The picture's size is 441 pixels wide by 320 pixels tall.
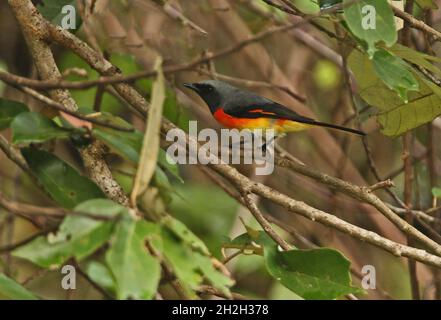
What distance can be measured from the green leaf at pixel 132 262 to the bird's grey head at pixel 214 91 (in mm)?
1747

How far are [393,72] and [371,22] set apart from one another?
15cm

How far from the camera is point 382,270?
4637 millimetres

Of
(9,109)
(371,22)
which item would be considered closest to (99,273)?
(9,109)

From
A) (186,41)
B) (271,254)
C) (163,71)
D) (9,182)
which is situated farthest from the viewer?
(9,182)

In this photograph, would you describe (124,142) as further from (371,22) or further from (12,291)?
(371,22)

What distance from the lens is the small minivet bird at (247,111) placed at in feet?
9.56

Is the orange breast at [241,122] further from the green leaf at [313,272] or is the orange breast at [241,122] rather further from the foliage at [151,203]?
the green leaf at [313,272]

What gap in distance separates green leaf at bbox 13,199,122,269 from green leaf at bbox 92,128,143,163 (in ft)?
0.73

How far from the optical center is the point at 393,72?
1.97m

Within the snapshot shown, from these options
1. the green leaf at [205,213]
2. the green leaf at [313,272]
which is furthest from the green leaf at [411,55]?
the green leaf at [205,213]

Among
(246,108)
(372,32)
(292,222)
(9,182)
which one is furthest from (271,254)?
(292,222)

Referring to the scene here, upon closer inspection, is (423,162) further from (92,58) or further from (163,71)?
(163,71)
